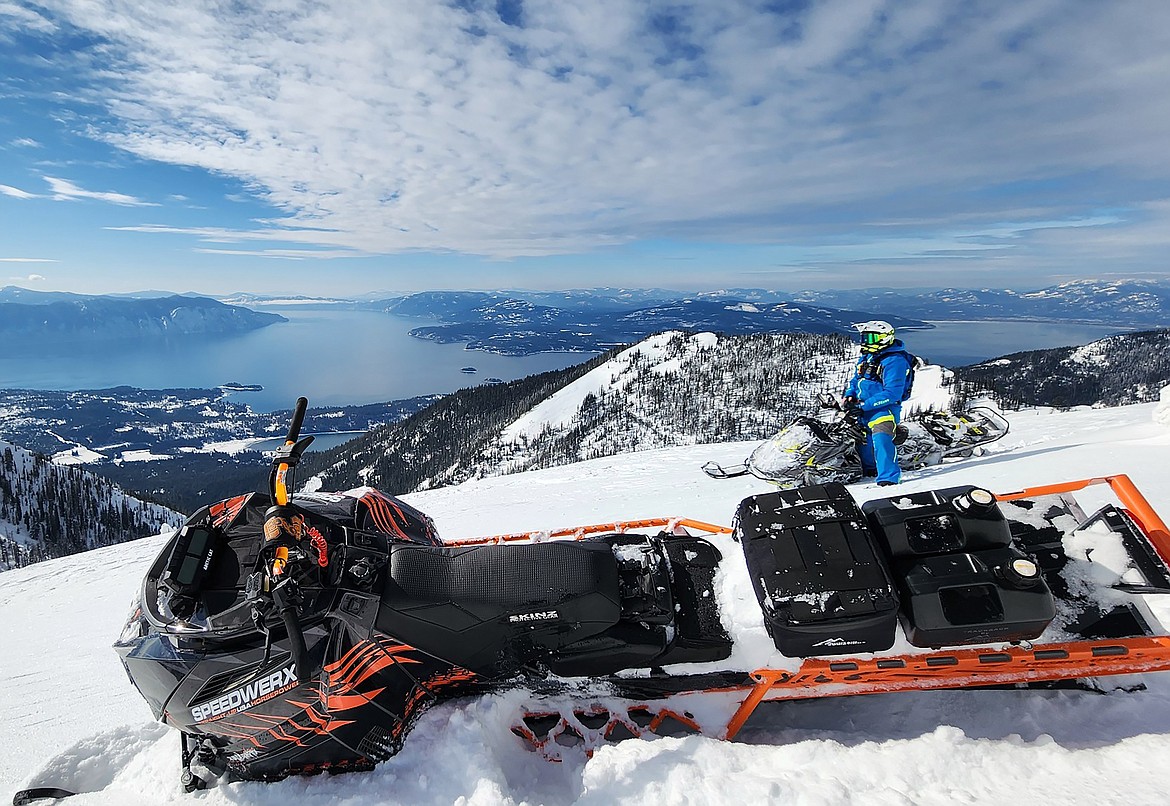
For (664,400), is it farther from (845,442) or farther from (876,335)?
(876,335)

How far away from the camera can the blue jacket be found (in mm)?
7625

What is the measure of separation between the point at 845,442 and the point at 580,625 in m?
7.51

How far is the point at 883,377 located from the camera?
25.5ft

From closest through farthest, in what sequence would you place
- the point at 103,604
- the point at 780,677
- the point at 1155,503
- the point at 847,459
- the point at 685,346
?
1. the point at 780,677
2. the point at 1155,503
3. the point at 103,604
4. the point at 847,459
5. the point at 685,346

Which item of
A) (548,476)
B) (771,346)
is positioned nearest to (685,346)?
(771,346)

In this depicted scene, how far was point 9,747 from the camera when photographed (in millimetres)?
3926

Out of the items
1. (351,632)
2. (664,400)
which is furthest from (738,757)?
(664,400)

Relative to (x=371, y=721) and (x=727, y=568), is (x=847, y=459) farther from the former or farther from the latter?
(x=371, y=721)

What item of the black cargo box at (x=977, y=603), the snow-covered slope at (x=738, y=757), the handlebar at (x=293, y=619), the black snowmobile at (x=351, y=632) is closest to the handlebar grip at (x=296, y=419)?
the black snowmobile at (x=351, y=632)

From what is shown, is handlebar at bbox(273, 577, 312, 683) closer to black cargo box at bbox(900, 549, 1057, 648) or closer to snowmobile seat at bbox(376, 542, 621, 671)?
snowmobile seat at bbox(376, 542, 621, 671)

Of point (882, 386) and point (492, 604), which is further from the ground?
point (882, 386)

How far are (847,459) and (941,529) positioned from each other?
6.59m

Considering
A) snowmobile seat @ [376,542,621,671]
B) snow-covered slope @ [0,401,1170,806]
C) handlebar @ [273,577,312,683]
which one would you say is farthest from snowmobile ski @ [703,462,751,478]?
handlebar @ [273,577,312,683]

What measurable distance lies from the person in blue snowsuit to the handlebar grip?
7.34 m
